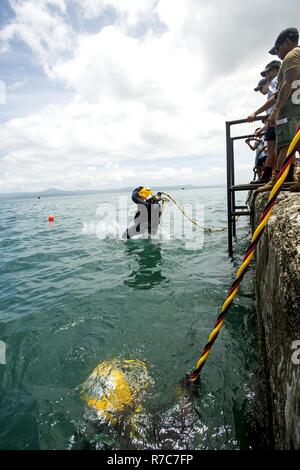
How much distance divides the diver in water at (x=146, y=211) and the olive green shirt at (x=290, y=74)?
308 inches

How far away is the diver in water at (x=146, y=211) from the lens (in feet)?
37.0

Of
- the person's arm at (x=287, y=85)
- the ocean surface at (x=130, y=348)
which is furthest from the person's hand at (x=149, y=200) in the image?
the person's arm at (x=287, y=85)

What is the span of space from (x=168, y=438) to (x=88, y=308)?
12.0 feet

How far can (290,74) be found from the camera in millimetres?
3498

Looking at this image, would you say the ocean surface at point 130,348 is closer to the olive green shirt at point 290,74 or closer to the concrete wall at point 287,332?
the concrete wall at point 287,332

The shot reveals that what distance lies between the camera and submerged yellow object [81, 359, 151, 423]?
3.00m

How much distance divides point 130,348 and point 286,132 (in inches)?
168

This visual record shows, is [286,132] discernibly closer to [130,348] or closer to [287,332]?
[287,332]

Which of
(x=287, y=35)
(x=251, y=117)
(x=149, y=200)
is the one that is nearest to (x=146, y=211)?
(x=149, y=200)

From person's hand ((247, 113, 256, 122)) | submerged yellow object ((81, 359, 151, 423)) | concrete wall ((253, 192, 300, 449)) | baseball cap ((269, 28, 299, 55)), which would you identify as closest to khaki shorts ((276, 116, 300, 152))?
baseball cap ((269, 28, 299, 55))

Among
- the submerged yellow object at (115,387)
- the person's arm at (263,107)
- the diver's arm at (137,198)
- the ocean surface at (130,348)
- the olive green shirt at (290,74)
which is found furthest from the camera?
the diver's arm at (137,198)

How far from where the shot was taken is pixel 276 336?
1.98 m

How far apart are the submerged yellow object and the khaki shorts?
4.00 m
